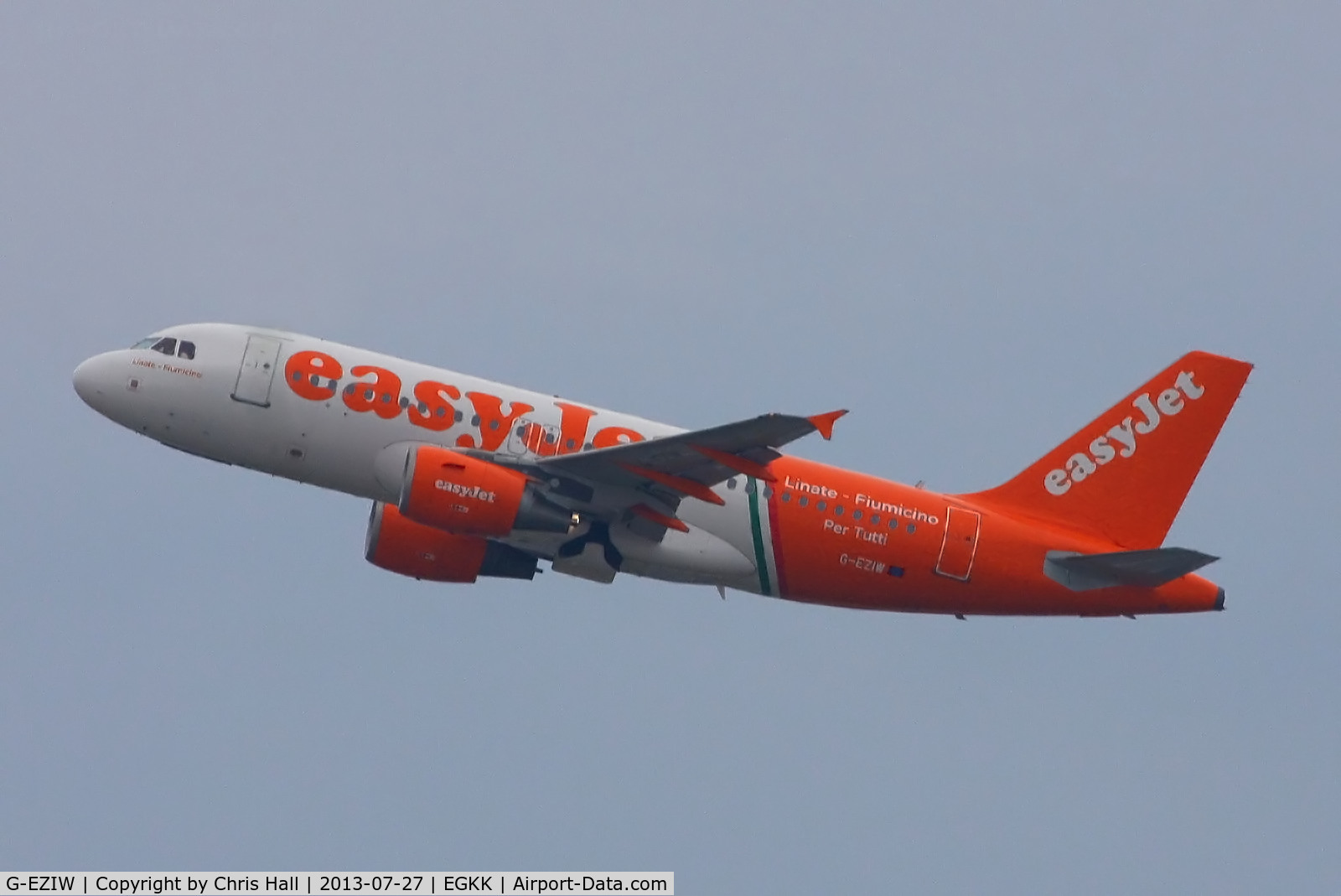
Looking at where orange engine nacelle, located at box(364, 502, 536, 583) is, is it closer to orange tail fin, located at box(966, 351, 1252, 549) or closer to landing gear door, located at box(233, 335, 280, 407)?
landing gear door, located at box(233, 335, 280, 407)

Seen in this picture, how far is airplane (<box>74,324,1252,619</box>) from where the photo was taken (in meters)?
43.5

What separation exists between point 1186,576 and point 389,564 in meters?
20.6

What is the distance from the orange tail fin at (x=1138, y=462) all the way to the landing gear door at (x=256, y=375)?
1864 cm

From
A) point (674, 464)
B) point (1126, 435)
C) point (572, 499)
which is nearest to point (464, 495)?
point (572, 499)

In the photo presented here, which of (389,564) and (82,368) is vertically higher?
(82,368)

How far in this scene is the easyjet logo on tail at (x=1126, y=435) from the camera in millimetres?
48156

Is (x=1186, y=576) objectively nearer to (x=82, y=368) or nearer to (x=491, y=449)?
(x=491, y=449)

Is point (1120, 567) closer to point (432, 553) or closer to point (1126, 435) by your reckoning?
point (1126, 435)

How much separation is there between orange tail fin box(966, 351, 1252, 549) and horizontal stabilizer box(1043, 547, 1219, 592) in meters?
1.69

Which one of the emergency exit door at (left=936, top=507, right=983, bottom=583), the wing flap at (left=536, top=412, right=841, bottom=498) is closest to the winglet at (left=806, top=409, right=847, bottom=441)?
the wing flap at (left=536, top=412, right=841, bottom=498)

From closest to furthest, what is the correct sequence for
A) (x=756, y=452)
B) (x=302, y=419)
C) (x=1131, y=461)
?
(x=756, y=452) → (x=302, y=419) → (x=1131, y=461)

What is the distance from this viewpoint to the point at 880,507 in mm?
45875

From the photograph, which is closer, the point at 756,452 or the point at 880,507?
the point at 756,452

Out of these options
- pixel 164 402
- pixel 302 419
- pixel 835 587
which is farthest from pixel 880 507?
pixel 164 402
